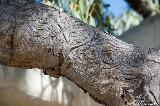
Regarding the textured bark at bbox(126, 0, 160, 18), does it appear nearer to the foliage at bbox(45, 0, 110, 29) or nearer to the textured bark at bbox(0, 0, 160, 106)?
the foliage at bbox(45, 0, 110, 29)

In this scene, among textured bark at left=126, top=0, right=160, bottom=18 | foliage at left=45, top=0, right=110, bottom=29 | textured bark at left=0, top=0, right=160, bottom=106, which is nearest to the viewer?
textured bark at left=0, top=0, right=160, bottom=106

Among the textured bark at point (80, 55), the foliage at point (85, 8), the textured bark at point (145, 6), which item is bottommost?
the textured bark at point (80, 55)

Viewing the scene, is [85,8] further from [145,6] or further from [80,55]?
[145,6]

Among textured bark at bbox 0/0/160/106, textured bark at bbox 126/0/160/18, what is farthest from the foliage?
textured bark at bbox 126/0/160/18

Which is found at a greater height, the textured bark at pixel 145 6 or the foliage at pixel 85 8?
the textured bark at pixel 145 6

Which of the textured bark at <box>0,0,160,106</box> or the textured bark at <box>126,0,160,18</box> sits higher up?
the textured bark at <box>126,0,160,18</box>

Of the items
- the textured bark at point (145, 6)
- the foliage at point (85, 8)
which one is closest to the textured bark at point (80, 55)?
the foliage at point (85, 8)

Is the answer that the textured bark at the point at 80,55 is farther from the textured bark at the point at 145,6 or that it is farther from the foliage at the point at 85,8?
the textured bark at the point at 145,6

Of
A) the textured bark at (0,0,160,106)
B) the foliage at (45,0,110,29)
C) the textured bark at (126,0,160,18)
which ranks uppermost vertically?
the textured bark at (126,0,160,18)

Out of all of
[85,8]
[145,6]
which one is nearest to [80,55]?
[85,8]

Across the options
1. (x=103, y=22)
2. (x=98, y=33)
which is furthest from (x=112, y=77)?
(x=103, y=22)
